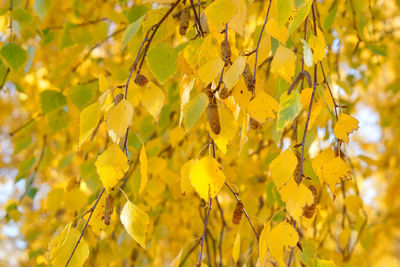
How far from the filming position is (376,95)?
4.17 metres

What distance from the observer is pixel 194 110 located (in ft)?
1.71

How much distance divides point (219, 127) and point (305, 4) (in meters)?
0.18

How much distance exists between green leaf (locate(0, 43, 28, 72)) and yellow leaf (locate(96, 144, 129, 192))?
0.49 m

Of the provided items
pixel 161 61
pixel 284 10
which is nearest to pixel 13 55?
pixel 161 61

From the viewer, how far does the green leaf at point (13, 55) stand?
3.03 feet

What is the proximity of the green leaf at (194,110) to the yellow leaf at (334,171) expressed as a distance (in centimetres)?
19

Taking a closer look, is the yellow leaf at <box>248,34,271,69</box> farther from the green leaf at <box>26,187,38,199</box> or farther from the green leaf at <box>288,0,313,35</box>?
the green leaf at <box>26,187,38,199</box>

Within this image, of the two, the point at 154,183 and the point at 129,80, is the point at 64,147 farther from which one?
the point at 129,80

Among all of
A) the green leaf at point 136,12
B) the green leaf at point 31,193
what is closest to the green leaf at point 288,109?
the green leaf at point 136,12

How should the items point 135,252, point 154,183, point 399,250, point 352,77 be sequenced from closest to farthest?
point 154,183, point 135,252, point 352,77, point 399,250

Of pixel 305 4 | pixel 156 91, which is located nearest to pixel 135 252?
pixel 156 91

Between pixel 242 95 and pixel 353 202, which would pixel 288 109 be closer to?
pixel 242 95

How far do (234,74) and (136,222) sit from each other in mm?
234

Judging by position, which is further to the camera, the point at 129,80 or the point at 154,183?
the point at 154,183
